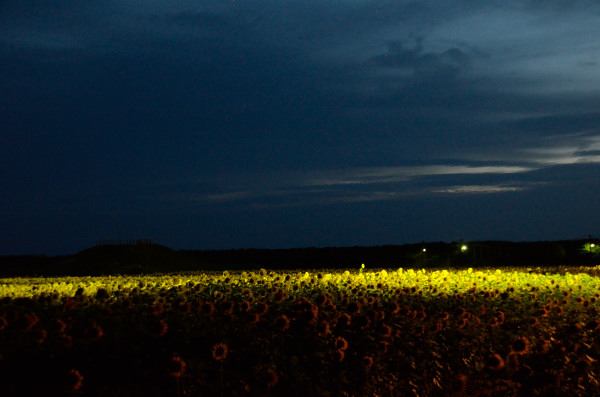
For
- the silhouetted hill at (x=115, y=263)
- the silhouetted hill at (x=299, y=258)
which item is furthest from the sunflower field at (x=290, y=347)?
the silhouetted hill at (x=115, y=263)

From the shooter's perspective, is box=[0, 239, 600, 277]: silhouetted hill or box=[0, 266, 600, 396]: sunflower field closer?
box=[0, 266, 600, 396]: sunflower field

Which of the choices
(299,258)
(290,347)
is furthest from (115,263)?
(290,347)

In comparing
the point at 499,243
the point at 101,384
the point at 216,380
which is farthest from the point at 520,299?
the point at 499,243

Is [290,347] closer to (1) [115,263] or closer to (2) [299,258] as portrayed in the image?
(1) [115,263]

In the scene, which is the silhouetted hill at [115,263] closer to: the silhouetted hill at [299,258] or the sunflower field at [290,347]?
the silhouetted hill at [299,258]

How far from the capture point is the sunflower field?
7027 millimetres

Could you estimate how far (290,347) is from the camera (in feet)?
26.5

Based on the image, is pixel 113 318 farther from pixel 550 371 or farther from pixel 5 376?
pixel 550 371

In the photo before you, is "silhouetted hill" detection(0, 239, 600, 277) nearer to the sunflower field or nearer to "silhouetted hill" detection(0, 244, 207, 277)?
"silhouetted hill" detection(0, 244, 207, 277)

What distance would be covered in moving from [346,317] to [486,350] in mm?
2152

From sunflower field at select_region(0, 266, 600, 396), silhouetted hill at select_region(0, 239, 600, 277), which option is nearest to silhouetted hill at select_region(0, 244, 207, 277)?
silhouetted hill at select_region(0, 239, 600, 277)

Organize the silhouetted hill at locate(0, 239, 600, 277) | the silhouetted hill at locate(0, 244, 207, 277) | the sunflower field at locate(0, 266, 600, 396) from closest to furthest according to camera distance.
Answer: the sunflower field at locate(0, 266, 600, 396) → the silhouetted hill at locate(0, 244, 207, 277) → the silhouetted hill at locate(0, 239, 600, 277)

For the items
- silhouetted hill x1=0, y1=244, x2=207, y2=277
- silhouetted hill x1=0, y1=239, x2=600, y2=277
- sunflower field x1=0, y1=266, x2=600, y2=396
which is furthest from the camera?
silhouetted hill x1=0, y1=239, x2=600, y2=277

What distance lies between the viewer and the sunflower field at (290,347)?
23.1 ft
